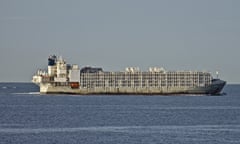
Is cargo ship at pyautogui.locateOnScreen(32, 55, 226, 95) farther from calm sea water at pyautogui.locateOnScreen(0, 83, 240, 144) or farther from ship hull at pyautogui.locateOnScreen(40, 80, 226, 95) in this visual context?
calm sea water at pyautogui.locateOnScreen(0, 83, 240, 144)

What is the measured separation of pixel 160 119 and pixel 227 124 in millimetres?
9992

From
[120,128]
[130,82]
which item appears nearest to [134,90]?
[130,82]

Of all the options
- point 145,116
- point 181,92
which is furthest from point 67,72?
point 145,116

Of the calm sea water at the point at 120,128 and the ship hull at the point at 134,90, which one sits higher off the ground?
the ship hull at the point at 134,90

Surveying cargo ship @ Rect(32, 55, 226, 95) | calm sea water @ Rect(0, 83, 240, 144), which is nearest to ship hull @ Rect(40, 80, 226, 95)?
cargo ship @ Rect(32, 55, 226, 95)

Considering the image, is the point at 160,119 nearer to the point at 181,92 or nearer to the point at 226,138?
the point at 226,138

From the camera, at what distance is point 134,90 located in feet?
623

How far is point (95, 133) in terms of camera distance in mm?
76938

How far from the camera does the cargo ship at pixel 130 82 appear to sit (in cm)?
18562

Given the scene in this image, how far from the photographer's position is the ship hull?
186 meters

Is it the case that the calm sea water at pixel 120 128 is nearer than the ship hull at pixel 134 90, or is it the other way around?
the calm sea water at pixel 120 128

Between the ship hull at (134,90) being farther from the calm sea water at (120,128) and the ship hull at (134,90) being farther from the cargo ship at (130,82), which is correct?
the calm sea water at (120,128)

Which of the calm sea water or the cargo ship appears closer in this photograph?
the calm sea water

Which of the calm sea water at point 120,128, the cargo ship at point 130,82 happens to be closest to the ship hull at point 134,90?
the cargo ship at point 130,82
